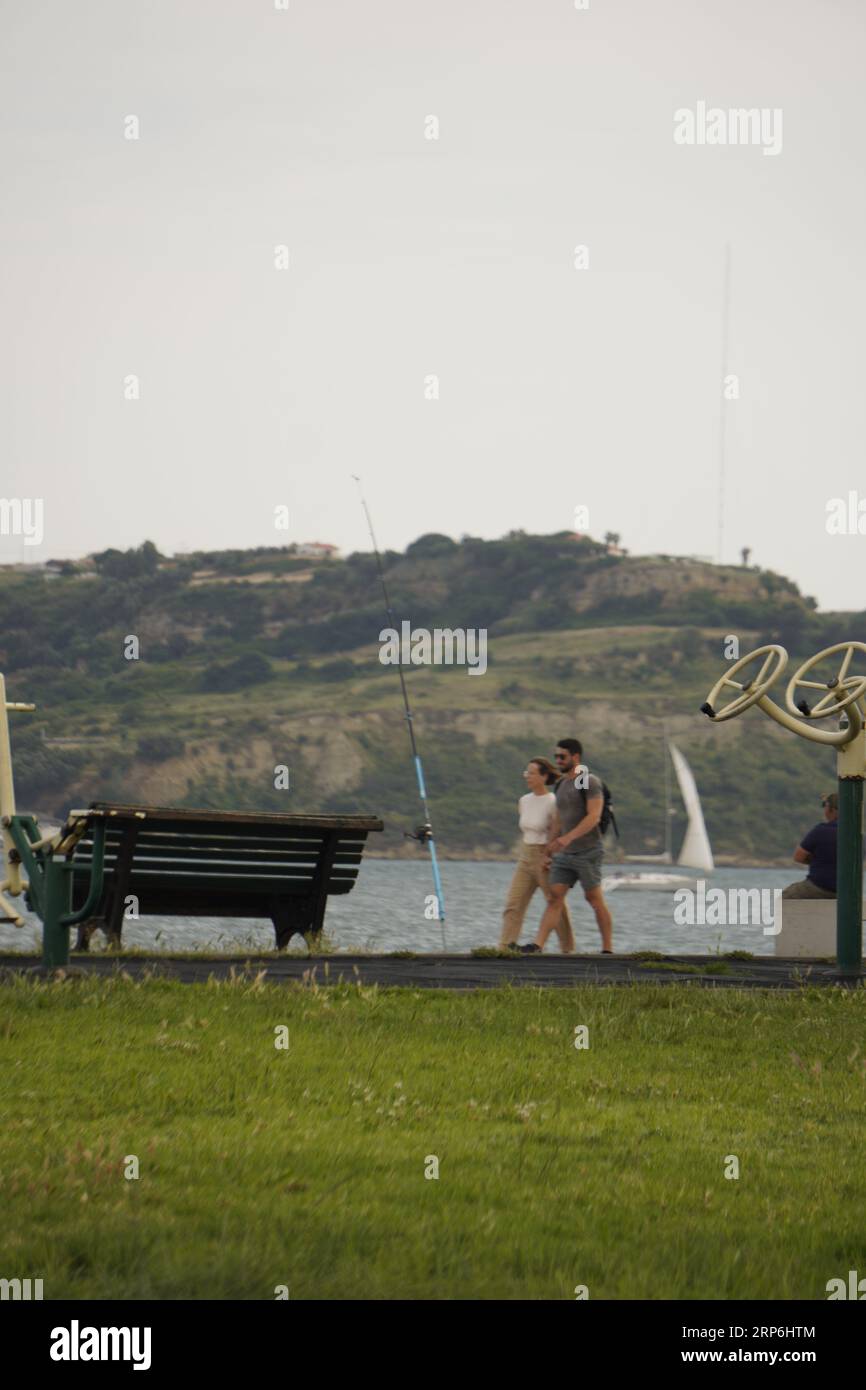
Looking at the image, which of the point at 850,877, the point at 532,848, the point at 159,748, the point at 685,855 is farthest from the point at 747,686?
the point at 159,748

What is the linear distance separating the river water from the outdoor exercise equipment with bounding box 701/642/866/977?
93cm

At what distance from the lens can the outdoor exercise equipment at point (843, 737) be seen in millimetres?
13086

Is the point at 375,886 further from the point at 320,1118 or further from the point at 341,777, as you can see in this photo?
the point at 320,1118

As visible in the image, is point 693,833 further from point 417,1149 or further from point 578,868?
point 417,1149

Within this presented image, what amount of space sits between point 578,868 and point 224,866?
3.08m

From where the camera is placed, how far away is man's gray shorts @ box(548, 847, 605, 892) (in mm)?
15852

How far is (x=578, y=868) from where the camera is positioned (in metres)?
15.9

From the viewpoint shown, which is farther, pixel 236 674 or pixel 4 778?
pixel 236 674

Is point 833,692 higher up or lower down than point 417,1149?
higher up

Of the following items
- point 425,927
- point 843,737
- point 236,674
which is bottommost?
point 425,927

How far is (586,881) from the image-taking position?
619 inches

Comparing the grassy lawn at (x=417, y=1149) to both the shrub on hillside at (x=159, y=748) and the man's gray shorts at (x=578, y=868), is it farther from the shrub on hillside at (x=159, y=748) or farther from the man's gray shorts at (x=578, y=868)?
the shrub on hillside at (x=159, y=748)

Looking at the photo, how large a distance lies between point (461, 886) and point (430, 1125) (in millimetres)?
104130

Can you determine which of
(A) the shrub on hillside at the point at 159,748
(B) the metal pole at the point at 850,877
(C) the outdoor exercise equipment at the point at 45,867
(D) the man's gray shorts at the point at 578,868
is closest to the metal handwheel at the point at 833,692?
(B) the metal pole at the point at 850,877
